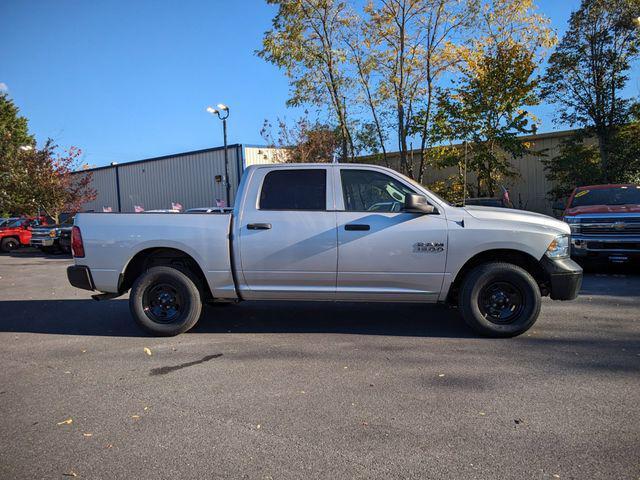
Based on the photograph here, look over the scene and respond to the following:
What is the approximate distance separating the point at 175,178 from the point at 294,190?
2826cm

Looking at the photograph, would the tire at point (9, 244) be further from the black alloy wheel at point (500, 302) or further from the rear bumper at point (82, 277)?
the black alloy wheel at point (500, 302)

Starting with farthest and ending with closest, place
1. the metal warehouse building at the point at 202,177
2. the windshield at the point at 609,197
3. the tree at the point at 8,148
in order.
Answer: the tree at the point at 8,148, the metal warehouse building at the point at 202,177, the windshield at the point at 609,197

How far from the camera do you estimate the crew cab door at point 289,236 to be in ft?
18.0

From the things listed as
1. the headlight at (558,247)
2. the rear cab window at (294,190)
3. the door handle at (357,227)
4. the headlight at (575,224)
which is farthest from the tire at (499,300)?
the headlight at (575,224)

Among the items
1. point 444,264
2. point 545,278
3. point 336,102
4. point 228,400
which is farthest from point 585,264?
point 336,102

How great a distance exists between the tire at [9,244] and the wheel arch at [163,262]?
70.8ft

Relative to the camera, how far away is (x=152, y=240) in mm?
5672

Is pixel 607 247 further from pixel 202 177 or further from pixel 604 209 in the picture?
pixel 202 177

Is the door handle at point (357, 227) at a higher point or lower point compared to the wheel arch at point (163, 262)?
higher

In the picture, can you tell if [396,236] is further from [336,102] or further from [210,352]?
[336,102]

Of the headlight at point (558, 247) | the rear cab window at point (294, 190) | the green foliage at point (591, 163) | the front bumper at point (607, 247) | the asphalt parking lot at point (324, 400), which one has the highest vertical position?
the green foliage at point (591, 163)

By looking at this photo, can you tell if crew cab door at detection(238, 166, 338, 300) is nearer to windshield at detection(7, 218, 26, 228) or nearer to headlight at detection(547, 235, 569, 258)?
headlight at detection(547, 235, 569, 258)

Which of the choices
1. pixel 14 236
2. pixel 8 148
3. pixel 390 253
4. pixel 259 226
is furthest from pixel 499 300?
pixel 8 148

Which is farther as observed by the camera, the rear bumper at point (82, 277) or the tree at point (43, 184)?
the tree at point (43, 184)
